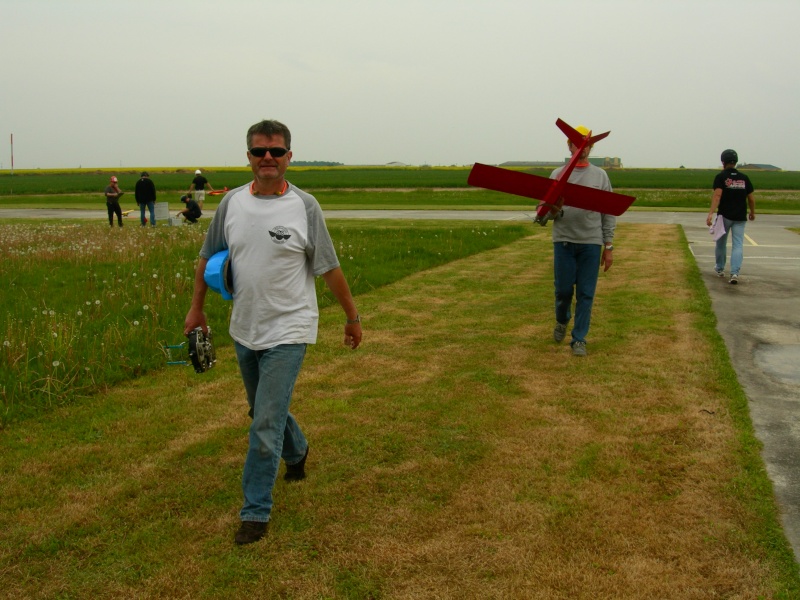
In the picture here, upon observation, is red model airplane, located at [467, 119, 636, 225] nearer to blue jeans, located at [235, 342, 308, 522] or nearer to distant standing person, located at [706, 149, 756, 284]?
blue jeans, located at [235, 342, 308, 522]

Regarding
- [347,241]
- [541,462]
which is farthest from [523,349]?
[347,241]

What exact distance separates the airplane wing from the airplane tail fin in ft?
1.34

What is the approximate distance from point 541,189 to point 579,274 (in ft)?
2.85

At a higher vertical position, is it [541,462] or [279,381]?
[279,381]

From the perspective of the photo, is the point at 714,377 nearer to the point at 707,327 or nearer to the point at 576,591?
the point at 707,327

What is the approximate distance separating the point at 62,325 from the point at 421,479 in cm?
429

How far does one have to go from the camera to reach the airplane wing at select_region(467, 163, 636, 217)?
6.69 m

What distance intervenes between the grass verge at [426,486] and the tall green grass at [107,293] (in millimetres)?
383

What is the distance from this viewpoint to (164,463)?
14.8ft

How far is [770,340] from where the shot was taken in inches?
295

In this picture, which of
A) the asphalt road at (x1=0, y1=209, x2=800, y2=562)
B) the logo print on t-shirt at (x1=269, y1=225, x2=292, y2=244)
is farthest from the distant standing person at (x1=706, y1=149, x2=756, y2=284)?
the logo print on t-shirt at (x1=269, y1=225, x2=292, y2=244)

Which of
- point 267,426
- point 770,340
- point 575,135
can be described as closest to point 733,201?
point 770,340

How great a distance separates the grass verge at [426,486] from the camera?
127 inches

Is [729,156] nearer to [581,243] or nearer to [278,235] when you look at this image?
[581,243]
